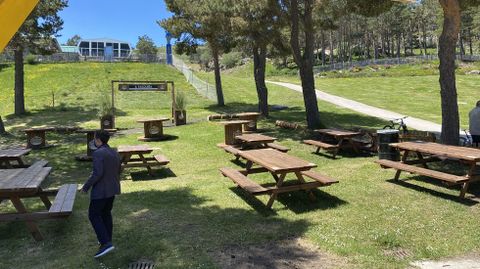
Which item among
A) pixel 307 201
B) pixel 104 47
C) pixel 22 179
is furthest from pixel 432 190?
pixel 104 47

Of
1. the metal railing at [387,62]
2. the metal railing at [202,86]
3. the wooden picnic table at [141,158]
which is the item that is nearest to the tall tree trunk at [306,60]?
the wooden picnic table at [141,158]

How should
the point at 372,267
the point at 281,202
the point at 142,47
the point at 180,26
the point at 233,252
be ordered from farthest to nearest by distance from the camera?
the point at 142,47
the point at 180,26
the point at 281,202
the point at 233,252
the point at 372,267

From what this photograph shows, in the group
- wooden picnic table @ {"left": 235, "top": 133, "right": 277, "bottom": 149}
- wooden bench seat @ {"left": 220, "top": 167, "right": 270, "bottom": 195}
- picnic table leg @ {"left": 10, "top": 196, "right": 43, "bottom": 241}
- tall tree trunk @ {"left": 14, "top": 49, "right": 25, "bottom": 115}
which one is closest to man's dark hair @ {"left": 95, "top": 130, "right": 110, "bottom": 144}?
picnic table leg @ {"left": 10, "top": 196, "right": 43, "bottom": 241}

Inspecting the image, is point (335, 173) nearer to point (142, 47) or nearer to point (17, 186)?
point (17, 186)

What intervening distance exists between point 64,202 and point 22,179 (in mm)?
921

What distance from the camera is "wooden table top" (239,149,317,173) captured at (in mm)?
7496

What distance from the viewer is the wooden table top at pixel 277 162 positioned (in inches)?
295

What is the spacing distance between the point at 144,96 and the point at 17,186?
89.4 feet

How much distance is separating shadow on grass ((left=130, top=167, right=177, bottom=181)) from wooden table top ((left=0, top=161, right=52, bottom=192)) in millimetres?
2979

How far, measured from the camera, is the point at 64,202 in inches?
256

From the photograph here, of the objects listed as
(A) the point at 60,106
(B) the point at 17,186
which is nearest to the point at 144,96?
(A) the point at 60,106

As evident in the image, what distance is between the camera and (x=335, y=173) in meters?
10.3

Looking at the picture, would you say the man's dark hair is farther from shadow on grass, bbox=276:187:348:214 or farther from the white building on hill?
the white building on hill

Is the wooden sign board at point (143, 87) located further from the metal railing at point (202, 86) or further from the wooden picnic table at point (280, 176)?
the wooden picnic table at point (280, 176)
